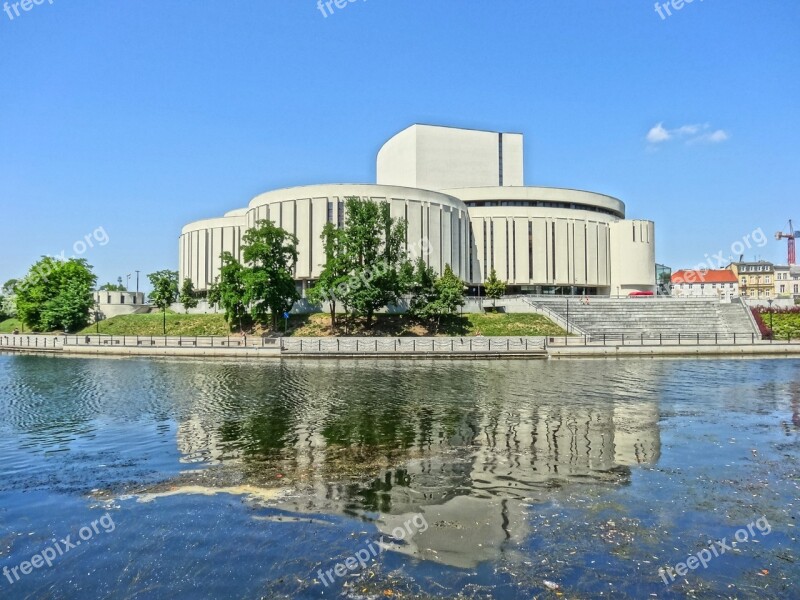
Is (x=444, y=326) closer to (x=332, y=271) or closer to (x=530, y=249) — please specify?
(x=332, y=271)

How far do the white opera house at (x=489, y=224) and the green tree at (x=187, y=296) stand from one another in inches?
156

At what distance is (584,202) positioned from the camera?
332 feet

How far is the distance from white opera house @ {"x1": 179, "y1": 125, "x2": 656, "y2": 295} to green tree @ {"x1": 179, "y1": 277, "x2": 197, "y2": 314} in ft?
13.0

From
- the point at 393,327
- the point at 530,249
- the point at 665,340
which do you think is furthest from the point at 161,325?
the point at 665,340

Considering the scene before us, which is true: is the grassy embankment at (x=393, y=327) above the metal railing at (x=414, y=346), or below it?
above

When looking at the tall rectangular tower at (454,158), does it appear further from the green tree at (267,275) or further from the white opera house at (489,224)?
the green tree at (267,275)

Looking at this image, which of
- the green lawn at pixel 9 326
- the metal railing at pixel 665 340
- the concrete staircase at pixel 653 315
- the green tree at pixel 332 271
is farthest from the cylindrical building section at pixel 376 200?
the green lawn at pixel 9 326

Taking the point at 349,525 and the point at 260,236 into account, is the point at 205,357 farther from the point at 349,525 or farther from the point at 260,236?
the point at 349,525

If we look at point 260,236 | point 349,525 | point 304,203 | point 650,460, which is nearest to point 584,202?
point 304,203

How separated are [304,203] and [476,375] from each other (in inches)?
2034

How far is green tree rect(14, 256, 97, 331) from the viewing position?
7938 centimetres

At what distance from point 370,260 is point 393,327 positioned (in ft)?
27.7

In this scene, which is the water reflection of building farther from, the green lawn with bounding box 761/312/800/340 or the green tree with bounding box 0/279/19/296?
the green tree with bounding box 0/279/19/296

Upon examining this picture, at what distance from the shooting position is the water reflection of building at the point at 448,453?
11.6 meters
